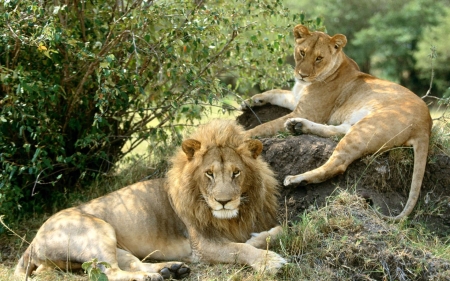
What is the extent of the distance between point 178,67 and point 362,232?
2093mm

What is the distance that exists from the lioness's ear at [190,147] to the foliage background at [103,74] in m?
0.74

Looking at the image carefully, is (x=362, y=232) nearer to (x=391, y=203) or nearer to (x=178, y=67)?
(x=391, y=203)

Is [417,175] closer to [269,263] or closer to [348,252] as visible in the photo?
[348,252]

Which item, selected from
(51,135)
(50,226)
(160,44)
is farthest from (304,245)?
(51,135)

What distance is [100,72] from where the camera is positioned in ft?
17.7

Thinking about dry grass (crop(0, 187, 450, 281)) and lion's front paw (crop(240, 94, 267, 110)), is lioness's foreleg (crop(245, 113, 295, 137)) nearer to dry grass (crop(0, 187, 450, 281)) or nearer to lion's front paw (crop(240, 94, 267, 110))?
lion's front paw (crop(240, 94, 267, 110))

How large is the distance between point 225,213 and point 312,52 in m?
2.10

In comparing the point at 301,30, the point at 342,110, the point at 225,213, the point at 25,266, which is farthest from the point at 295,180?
the point at 25,266

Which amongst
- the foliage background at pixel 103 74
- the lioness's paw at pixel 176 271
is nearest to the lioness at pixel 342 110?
the foliage background at pixel 103 74

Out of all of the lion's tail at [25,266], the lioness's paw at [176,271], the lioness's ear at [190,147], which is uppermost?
the lioness's ear at [190,147]

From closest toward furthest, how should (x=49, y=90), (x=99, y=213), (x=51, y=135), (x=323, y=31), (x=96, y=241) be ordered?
1. (x=96, y=241)
2. (x=99, y=213)
3. (x=49, y=90)
4. (x=51, y=135)
5. (x=323, y=31)

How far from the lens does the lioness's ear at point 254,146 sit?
4.79 m

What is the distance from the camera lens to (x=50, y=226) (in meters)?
4.75

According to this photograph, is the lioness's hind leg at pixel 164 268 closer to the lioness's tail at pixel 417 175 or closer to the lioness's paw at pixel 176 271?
the lioness's paw at pixel 176 271
